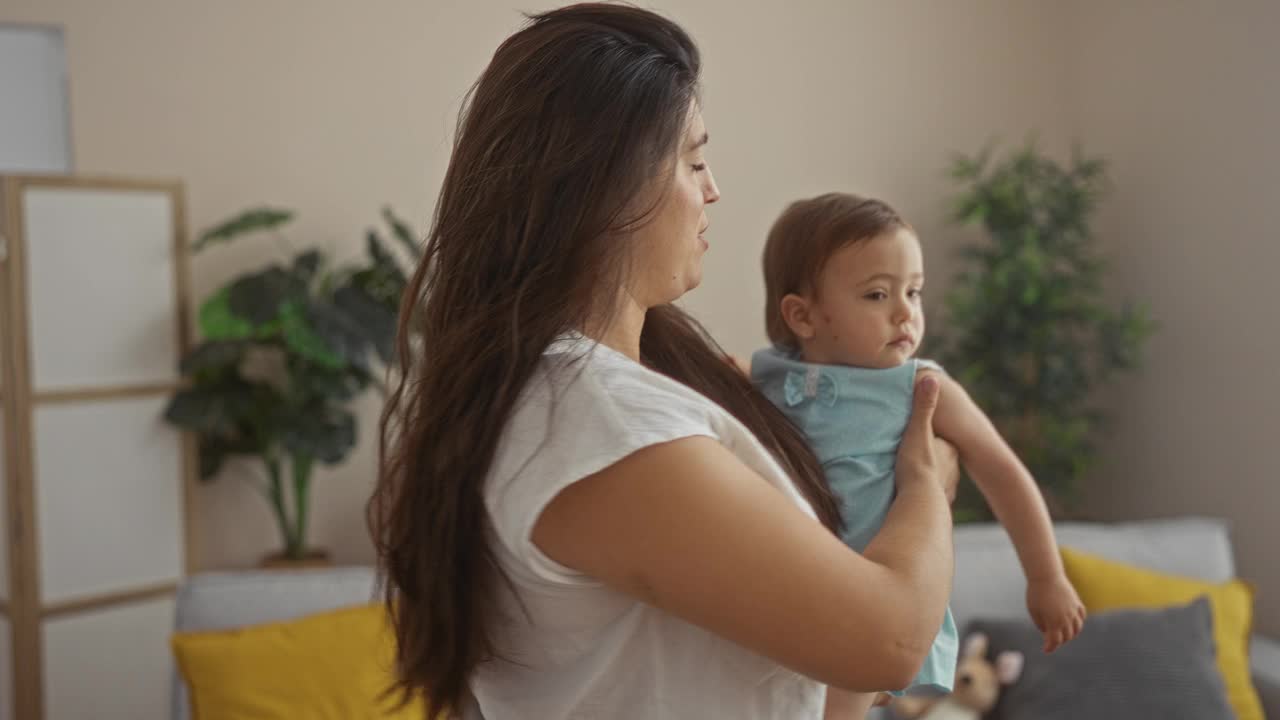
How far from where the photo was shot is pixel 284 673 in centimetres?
226

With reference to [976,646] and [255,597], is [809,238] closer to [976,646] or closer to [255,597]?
[255,597]

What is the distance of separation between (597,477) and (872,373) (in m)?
0.42

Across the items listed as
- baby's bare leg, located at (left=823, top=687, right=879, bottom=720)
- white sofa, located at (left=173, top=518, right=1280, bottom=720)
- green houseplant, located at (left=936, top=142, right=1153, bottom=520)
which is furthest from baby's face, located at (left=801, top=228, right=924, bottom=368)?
green houseplant, located at (left=936, top=142, right=1153, bottom=520)

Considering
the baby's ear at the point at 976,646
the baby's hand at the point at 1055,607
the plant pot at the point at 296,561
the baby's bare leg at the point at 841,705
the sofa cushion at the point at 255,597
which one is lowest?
the plant pot at the point at 296,561

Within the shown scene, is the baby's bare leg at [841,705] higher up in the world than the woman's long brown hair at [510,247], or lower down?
lower down

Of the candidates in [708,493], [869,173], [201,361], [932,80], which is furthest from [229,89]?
[708,493]

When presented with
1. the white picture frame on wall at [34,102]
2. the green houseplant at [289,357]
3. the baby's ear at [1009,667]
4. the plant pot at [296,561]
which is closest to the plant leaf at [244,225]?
the green houseplant at [289,357]

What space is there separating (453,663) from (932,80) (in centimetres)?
407

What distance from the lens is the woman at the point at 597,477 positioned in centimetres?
79

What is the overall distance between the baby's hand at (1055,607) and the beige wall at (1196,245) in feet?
9.67

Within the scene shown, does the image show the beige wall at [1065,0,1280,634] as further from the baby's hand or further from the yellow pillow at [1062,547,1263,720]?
the baby's hand

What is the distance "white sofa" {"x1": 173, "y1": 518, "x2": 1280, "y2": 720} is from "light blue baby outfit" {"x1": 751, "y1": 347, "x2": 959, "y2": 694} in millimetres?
1646

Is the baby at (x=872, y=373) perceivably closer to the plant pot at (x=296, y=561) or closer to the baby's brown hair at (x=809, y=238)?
the baby's brown hair at (x=809, y=238)

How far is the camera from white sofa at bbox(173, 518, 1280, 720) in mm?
2453
